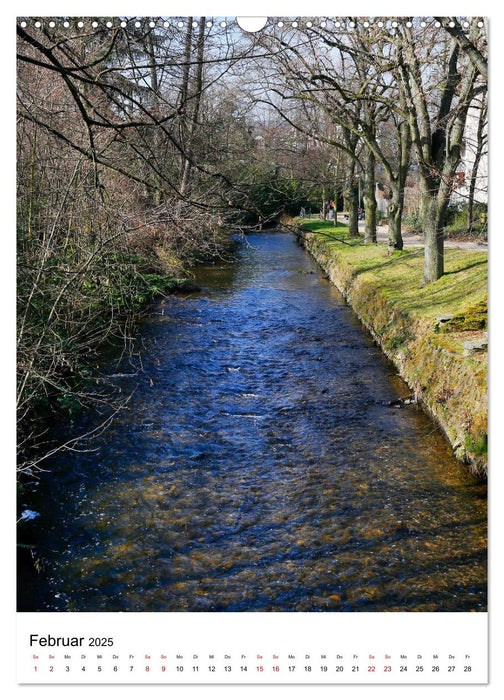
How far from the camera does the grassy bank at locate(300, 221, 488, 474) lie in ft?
25.6

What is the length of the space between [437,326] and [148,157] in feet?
18.4

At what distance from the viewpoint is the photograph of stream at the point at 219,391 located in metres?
5.39

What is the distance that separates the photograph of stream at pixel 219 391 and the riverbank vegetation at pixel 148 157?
83 mm

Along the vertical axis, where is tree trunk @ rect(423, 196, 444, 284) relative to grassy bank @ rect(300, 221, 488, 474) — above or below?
above

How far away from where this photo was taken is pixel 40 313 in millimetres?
7746

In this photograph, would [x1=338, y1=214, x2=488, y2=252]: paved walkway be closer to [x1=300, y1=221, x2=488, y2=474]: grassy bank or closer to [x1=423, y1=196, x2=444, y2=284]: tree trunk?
[x1=300, y1=221, x2=488, y2=474]: grassy bank

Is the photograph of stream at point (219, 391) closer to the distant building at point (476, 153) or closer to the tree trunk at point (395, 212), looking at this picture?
the distant building at point (476, 153)

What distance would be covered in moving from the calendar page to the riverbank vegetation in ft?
0.28

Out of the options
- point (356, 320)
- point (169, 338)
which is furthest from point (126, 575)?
point (356, 320)
